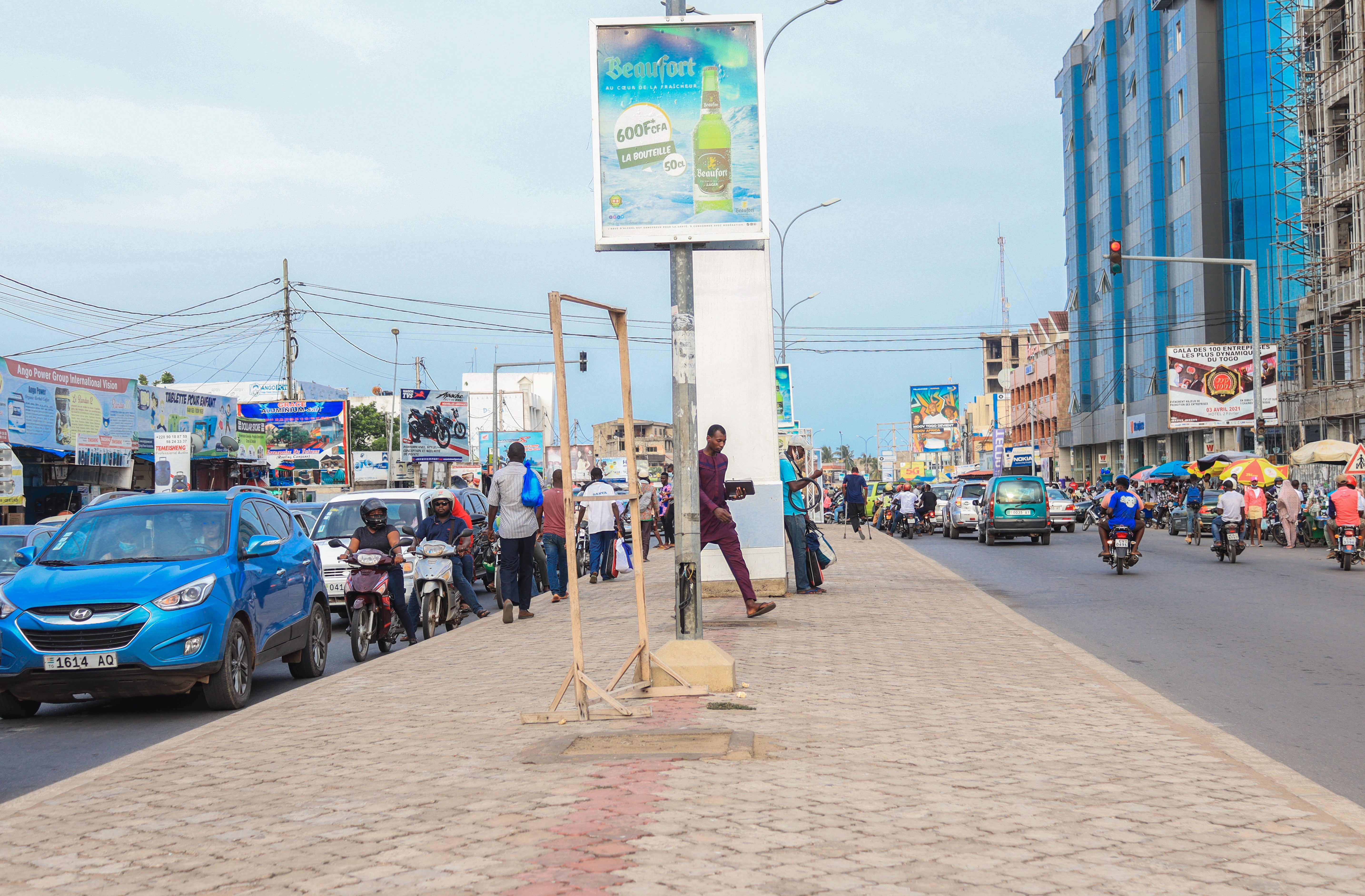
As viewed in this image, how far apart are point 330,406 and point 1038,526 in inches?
1160

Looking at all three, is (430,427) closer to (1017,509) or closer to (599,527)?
(1017,509)

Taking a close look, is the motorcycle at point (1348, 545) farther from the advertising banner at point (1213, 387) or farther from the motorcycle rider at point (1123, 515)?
the advertising banner at point (1213, 387)

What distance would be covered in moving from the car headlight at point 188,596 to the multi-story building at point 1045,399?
7801cm

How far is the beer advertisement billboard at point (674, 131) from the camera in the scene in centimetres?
917

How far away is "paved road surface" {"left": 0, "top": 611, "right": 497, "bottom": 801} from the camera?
7.84 meters

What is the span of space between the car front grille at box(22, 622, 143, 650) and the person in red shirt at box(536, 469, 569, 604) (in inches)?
295

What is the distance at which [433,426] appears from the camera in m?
61.3

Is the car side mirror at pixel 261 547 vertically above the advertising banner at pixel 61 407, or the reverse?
the advertising banner at pixel 61 407

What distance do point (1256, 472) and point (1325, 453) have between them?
1.70 m

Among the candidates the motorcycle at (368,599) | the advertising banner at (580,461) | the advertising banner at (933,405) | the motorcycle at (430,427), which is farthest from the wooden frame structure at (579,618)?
the advertising banner at (933,405)

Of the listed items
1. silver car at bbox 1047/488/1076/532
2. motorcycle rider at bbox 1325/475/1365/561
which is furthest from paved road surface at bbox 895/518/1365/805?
silver car at bbox 1047/488/1076/532

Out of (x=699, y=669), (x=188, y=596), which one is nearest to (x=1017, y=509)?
(x=699, y=669)

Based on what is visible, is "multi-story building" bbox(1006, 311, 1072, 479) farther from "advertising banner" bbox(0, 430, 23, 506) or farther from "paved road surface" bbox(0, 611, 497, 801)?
"paved road surface" bbox(0, 611, 497, 801)

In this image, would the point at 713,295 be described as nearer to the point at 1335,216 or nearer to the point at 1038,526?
the point at 1038,526
